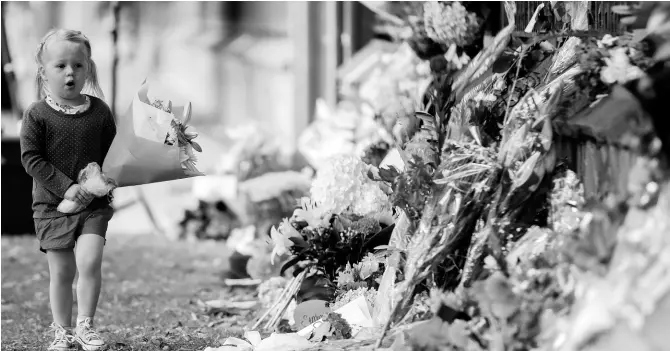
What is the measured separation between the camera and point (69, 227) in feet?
12.6

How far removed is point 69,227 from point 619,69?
7.07 ft

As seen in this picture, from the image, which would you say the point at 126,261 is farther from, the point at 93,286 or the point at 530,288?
the point at 530,288

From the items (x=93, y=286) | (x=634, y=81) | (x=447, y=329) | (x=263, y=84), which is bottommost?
(x=263, y=84)

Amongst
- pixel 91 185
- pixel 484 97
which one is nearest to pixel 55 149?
pixel 91 185

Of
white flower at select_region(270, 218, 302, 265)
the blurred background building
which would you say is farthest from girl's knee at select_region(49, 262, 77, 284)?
the blurred background building

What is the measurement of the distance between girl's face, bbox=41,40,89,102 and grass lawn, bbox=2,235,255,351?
40.1 inches

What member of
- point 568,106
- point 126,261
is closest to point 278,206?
point 126,261

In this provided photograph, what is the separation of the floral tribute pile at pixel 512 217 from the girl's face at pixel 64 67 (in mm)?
1052

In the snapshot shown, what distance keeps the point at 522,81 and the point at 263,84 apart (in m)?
11.5

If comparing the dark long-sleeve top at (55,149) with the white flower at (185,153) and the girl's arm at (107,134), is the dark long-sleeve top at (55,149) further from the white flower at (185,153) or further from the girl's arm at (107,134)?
the white flower at (185,153)

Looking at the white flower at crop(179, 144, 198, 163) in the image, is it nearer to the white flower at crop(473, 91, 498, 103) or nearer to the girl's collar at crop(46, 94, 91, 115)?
the girl's collar at crop(46, 94, 91, 115)

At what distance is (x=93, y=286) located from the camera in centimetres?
388

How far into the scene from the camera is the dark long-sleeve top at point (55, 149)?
3818 mm

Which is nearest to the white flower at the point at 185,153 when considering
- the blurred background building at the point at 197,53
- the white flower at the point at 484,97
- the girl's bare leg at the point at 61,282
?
the girl's bare leg at the point at 61,282
